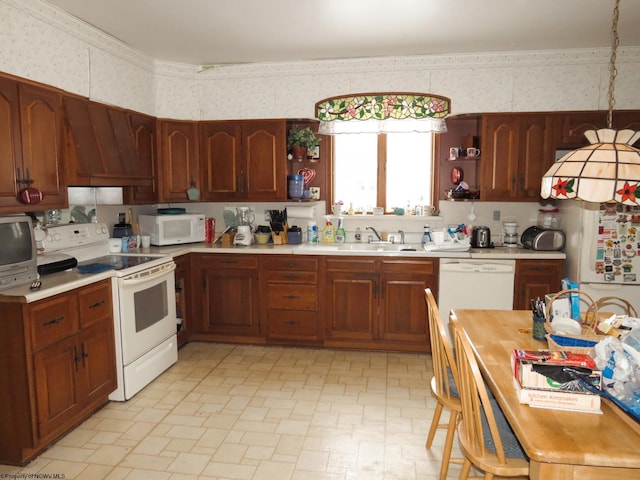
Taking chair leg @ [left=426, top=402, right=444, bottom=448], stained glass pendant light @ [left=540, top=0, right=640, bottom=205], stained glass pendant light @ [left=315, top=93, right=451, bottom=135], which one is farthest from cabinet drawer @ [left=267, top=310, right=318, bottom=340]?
stained glass pendant light @ [left=540, top=0, right=640, bottom=205]

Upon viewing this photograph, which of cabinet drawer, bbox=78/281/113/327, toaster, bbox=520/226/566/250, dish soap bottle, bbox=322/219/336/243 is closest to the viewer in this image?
cabinet drawer, bbox=78/281/113/327

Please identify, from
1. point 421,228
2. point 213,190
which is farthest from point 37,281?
point 421,228

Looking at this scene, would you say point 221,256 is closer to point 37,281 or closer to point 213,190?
point 213,190

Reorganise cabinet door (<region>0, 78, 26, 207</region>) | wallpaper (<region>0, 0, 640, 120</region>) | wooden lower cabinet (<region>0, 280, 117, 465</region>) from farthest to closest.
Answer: wallpaper (<region>0, 0, 640, 120</region>) → cabinet door (<region>0, 78, 26, 207</region>) → wooden lower cabinet (<region>0, 280, 117, 465</region>)

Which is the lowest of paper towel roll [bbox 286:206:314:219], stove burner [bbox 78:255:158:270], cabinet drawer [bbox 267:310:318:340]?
cabinet drawer [bbox 267:310:318:340]

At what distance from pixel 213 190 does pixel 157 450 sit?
256 cm

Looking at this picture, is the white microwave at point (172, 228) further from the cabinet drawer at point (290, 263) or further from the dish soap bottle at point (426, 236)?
the dish soap bottle at point (426, 236)

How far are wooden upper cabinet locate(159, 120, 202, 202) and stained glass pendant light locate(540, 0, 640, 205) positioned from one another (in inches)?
138

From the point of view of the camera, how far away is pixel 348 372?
378 centimetres

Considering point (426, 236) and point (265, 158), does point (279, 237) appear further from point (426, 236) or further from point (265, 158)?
point (426, 236)

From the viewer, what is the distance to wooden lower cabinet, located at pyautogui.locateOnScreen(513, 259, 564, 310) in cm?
396

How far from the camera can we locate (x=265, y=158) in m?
4.46

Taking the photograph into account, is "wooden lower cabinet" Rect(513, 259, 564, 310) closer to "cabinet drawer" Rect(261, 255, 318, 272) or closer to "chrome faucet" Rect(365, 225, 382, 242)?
"chrome faucet" Rect(365, 225, 382, 242)

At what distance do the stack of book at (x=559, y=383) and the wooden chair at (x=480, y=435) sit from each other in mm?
145
